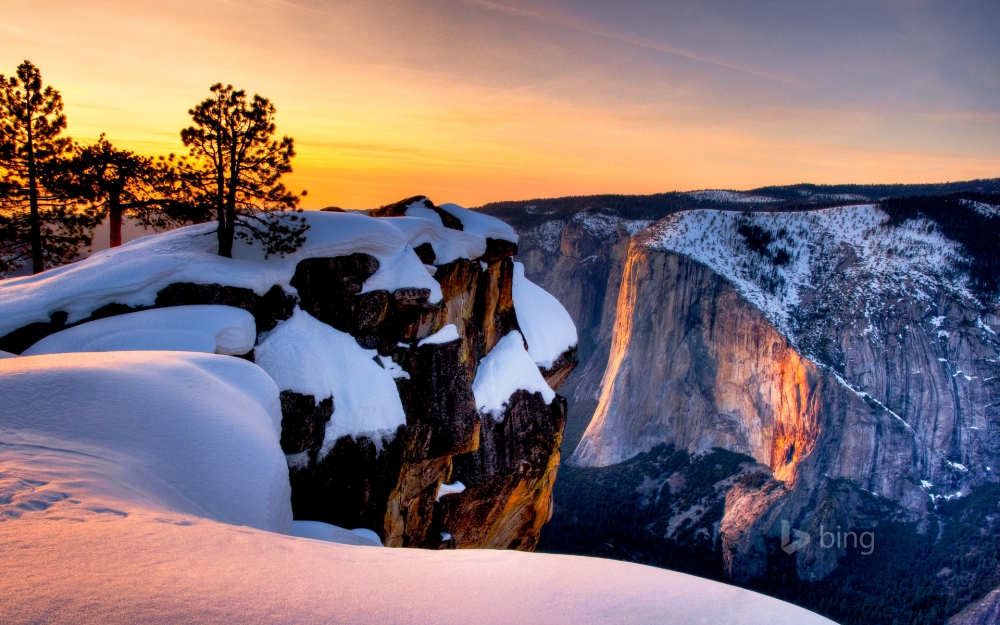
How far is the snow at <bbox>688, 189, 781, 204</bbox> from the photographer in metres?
140

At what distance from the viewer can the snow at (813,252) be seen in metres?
76.9

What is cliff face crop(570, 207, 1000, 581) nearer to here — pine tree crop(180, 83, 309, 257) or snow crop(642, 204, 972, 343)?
snow crop(642, 204, 972, 343)

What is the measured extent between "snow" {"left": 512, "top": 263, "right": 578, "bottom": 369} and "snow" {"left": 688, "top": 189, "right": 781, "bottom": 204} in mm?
124909

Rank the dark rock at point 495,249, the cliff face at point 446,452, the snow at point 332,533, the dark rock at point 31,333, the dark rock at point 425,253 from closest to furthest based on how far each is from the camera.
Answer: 1. the snow at point 332,533
2. the dark rock at point 31,333
3. the cliff face at point 446,452
4. the dark rock at point 425,253
5. the dark rock at point 495,249

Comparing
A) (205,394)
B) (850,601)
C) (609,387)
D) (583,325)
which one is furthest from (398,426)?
(583,325)

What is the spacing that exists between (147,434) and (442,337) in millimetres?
11906

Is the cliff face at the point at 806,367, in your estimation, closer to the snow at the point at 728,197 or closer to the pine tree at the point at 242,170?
the snow at the point at 728,197

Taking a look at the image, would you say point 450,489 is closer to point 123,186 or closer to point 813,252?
point 123,186

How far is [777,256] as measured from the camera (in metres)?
86.2

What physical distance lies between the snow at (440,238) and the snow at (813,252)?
6788 centimetres

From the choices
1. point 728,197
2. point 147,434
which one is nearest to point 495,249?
point 147,434

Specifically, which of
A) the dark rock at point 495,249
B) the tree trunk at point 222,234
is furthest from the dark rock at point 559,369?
the tree trunk at point 222,234

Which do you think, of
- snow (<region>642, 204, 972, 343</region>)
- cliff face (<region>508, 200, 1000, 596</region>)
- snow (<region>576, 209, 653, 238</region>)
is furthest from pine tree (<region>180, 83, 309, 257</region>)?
snow (<region>576, 209, 653, 238</region>)

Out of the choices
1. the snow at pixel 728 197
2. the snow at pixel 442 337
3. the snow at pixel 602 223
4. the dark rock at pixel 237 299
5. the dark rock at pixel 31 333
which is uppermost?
the snow at pixel 728 197
